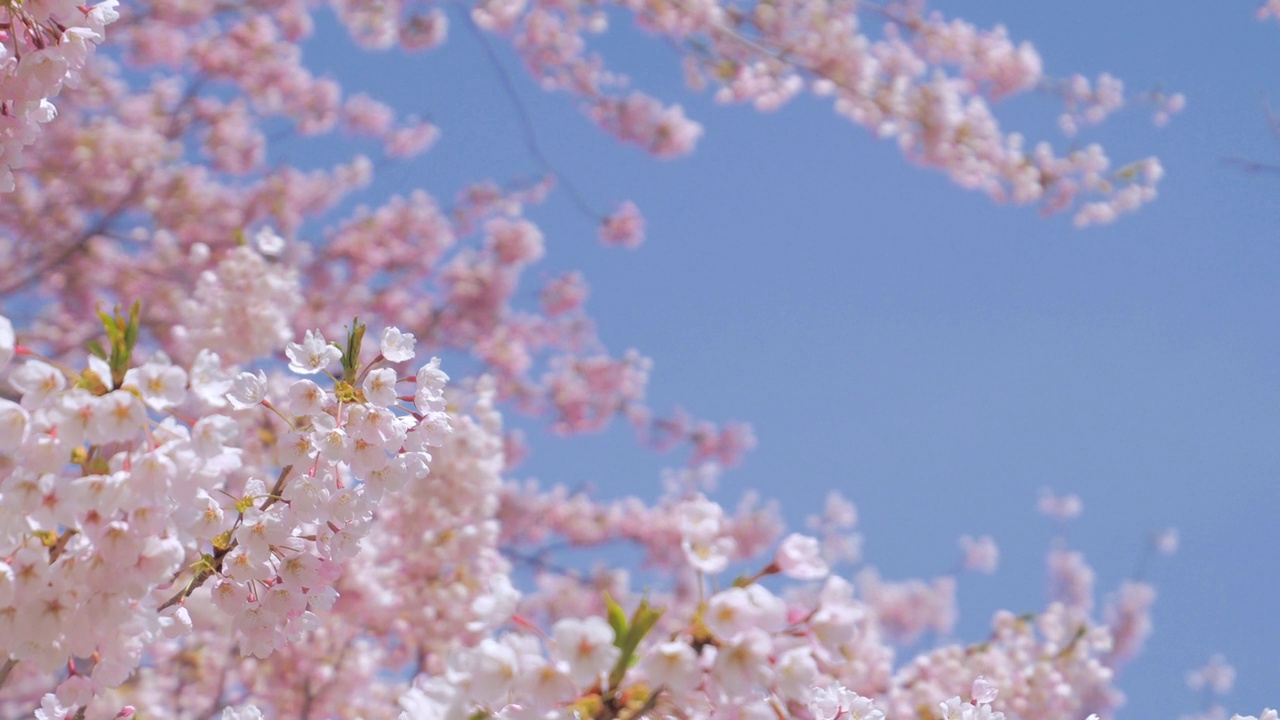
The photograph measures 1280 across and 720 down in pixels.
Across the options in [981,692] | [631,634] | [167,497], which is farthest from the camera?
[981,692]

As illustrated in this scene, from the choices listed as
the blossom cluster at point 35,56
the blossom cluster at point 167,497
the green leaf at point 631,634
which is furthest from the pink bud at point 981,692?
the blossom cluster at point 35,56

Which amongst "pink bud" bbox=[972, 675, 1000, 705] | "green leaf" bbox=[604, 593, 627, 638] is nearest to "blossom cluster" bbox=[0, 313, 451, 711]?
"green leaf" bbox=[604, 593, 627, 638]

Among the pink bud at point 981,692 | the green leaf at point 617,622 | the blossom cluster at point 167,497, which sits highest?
the pink bud at point 981,692

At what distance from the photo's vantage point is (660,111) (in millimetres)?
8070

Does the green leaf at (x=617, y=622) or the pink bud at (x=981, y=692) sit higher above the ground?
the pink bud at (x=981, y=692)

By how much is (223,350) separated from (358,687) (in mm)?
2394

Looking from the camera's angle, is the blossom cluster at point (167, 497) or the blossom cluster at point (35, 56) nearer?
the blossom cluster at point (167, 497)

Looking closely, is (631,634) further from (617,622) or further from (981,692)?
(981,692)

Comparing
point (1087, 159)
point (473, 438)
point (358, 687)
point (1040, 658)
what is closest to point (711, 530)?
point (473, 438)

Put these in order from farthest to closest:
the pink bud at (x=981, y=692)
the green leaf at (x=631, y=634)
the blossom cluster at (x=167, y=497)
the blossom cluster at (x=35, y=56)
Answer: the blossom cluster at (x=35, y=56) → the pink bud at (x=981, y=692) → the blossom cluster at (x=167, y=497) → the green leaf at (x=631, y=634)

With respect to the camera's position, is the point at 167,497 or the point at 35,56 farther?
the point at 35,56

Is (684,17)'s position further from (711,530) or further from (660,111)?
(711,530)

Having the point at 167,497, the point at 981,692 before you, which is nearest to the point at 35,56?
the point at 167,497

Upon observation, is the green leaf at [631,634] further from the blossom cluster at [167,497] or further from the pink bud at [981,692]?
the pink bud at [981,692]
